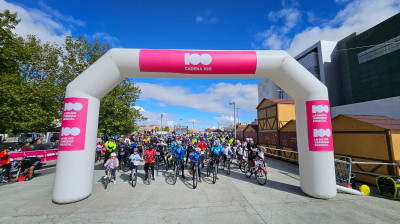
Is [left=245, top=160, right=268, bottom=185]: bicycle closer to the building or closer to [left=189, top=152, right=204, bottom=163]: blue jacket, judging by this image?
[left=189, top=152, right=204, bottom=163]: blue jacket

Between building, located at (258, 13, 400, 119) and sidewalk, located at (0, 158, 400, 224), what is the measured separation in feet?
38.6

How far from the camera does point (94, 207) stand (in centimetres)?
529

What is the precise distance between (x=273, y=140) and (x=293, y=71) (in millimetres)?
11603

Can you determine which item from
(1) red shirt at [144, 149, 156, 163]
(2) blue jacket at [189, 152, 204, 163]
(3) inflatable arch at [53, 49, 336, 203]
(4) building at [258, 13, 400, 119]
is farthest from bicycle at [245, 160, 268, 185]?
(4) building at [258, 13, 400, 119]

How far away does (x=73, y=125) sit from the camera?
5.80 metres

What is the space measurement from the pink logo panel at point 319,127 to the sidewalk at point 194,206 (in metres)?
1.99

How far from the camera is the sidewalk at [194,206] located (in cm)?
461

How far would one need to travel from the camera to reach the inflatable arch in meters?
5.73

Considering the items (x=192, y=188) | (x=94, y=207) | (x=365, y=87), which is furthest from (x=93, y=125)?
(x=365, y=87)

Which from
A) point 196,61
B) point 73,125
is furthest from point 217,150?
point 73,125

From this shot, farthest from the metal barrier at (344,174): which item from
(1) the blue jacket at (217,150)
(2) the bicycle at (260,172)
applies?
(1) the blue jacket at (217,150)

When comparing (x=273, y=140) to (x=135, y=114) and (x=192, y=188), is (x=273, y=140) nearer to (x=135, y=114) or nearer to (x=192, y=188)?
(x=192, y=188)

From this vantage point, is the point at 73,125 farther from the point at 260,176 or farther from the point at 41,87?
the point at 41,87

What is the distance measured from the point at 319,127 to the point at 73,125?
361 inches
